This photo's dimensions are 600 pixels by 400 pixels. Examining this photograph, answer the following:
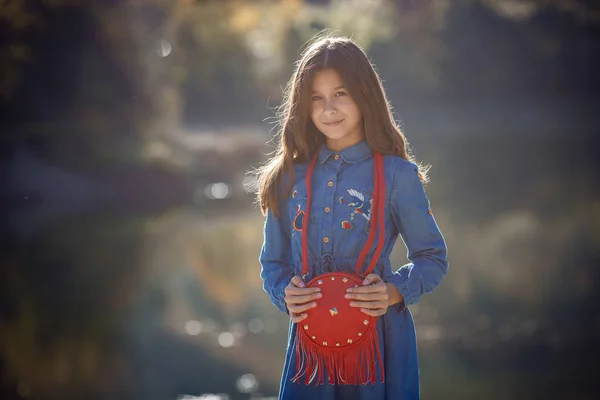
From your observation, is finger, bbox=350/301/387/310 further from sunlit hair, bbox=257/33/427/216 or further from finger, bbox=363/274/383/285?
sunlit hair, bbox=257/33/427/216

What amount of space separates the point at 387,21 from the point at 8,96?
2028cm

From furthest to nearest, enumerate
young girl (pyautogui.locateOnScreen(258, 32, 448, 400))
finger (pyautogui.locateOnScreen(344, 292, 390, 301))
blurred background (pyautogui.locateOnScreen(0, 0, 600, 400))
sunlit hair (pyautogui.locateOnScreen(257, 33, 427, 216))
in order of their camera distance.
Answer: blurred background (pyautogui.locateOnScreen(0, 0, 600, 400)) < sunlit hair (pyautogui.locateOnScreen(257, 33, 427, 216)) < young girl (pyautogui.locateOnScreen(258, 32, 448, 400)) < finger (pyautogui.locateOnScreen(344, 292, 390, 301))

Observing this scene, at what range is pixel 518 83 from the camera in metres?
31.8

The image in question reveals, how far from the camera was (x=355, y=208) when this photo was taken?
102 inches

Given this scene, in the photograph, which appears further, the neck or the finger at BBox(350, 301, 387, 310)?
the neck

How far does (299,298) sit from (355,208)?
324 mm

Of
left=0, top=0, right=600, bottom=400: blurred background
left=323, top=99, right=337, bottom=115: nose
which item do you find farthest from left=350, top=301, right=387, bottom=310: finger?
left=0, top=0, right=600, bottom=400: blurred background

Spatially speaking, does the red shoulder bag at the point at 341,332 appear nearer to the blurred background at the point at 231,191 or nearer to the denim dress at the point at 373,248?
the denim dress at the point at 373,248

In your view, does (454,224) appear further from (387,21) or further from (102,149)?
(387,21)

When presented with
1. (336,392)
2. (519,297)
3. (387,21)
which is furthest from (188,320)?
(387,21)

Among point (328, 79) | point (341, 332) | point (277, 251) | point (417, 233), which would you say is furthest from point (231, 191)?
point (341, 332)

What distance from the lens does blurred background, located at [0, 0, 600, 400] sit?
5996 millimetres

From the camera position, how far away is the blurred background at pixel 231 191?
6.00 meters

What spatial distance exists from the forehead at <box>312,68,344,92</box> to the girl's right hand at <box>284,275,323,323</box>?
0.57m
